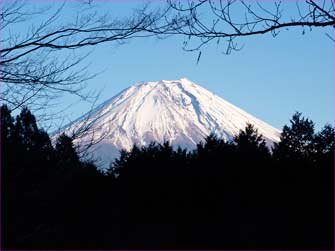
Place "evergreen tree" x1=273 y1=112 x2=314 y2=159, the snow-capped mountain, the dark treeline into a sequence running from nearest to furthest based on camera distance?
the dark treeline, "evergreen tree" x1=273 y1=112 x2=314 y2=159, the snow-capped mountain

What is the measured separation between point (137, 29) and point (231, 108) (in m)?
159

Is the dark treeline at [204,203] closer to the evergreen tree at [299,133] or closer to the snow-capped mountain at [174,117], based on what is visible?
the evergreen tree at [299,133]

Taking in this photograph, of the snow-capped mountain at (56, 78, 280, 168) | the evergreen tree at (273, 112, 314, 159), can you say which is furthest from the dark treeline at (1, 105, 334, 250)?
the snow-capped mountain at (56, 78, 280, 168)

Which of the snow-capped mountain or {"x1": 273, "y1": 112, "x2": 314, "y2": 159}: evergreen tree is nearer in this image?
{"x1": 273, "y1": 112, "x2": 314, "y2": 159}: evergreen tree

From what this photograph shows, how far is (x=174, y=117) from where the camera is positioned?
162m

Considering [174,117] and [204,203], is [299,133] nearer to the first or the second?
[204,203]

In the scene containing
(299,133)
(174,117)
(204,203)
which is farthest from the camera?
(174,117)

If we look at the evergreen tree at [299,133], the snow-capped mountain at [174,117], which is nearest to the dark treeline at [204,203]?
the evergreen tree at [299,133]

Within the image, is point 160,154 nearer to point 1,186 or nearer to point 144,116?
point 1,186

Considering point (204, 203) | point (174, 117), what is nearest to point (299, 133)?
point (204, 203)

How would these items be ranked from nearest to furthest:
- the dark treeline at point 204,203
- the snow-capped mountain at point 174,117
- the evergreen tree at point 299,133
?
the dark treeline at point 204,203 < the evergreen tree at point 299,133 < the snow-capped mountain at point 174,117

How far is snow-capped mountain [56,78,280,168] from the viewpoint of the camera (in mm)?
145375

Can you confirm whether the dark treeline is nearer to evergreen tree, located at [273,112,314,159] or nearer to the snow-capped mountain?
evergreen tree, located at [273,112,314,159]

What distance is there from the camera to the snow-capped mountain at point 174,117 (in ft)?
477
